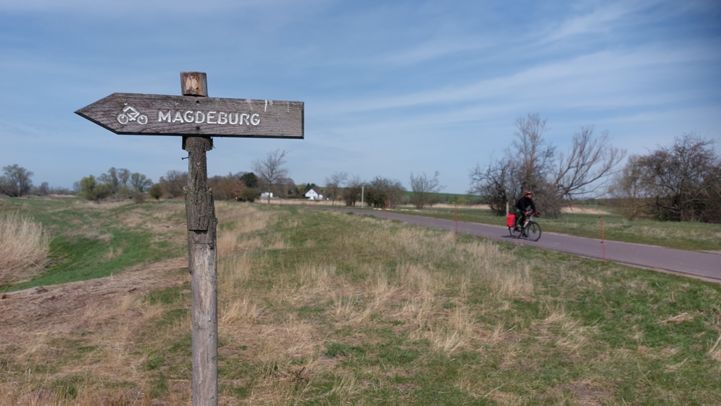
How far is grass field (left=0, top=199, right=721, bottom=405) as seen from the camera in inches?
225

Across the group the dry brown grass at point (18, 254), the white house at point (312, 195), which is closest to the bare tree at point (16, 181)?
the white house at point (312, 195)

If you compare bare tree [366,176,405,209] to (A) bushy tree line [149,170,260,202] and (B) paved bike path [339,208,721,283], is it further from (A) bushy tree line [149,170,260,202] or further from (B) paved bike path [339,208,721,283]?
(B) paved bike path [339,208,721,283]

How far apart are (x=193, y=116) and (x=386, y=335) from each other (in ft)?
15.5

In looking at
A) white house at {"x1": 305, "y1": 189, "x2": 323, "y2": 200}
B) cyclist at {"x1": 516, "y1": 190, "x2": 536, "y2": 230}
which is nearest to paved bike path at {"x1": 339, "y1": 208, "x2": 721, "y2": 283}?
cyclist at {"x1": 516, "y1": 190, "x2": 536, "y2": 230}

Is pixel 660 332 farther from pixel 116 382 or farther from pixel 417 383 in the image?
pixel 116 382

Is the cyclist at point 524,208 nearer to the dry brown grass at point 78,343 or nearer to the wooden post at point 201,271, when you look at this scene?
the dry brown grass at point 78,343

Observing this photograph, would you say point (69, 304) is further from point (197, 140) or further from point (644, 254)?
point (644, 254)

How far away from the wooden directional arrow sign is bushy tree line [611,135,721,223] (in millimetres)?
40449

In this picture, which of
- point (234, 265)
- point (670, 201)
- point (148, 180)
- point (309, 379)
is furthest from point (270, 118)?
point (148, 180)

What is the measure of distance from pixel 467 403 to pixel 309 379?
1.74 meters

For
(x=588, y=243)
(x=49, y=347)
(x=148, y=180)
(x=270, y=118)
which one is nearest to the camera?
(x=270, y=118)

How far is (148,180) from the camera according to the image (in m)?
105

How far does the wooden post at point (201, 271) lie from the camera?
4.09 metres

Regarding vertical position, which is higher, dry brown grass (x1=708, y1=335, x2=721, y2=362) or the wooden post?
the wooden post
